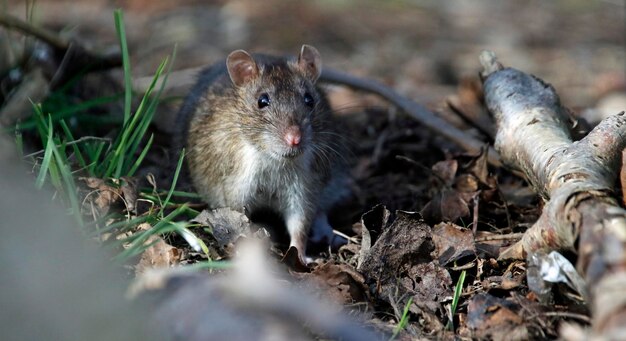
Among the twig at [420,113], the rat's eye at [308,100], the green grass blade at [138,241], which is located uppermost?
the twig at [420,113]

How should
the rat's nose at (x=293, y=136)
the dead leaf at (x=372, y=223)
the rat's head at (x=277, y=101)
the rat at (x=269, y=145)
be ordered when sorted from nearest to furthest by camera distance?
the dead leaf at (x=372, y=223) → the rat's nose at (x=293, y=136) → the rat's head at (x=277, y=101) → the rat at (x=269, y=145)

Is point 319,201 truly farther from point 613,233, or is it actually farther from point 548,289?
point 613,233

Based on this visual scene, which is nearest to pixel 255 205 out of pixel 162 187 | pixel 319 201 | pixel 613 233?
pixel 319 201

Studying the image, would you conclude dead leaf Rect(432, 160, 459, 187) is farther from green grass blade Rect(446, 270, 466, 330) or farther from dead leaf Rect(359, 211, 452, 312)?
green grass blade Rect(446, 270, 466, 330)

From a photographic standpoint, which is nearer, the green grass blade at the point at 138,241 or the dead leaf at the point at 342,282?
the green grass blade at the point at 138,241

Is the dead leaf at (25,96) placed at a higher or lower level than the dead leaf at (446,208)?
lower

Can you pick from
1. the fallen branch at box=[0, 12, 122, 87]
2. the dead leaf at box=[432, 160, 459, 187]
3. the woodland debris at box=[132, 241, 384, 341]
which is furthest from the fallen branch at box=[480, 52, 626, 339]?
the fallen branch at box=[0, 12, 122, 87]

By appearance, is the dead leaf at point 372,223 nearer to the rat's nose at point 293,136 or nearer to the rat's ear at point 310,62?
the rat's nose at point 293,136

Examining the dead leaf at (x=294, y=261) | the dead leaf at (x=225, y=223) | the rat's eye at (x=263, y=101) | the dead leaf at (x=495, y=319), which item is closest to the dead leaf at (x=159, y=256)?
the dead leaf at (x=225, y=223)
